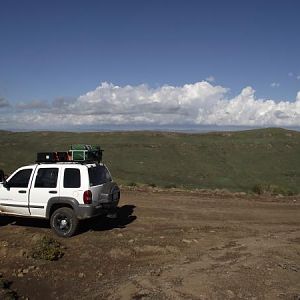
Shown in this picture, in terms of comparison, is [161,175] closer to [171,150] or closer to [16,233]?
[171,150]

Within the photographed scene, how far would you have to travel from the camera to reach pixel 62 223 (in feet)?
40.2

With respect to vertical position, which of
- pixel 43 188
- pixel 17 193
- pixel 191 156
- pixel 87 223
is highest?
pixel 43 188

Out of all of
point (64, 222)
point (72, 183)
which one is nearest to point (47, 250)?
point (64, 222)

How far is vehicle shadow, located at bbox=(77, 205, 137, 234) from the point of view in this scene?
13.3 meters

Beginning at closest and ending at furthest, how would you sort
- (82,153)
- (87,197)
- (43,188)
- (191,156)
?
(87,197) < (43,188) < (82,153) < (191,156)

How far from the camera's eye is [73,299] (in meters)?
8.27

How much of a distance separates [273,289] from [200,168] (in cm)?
4478

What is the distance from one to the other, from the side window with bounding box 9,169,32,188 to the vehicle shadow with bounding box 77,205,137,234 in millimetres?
2061

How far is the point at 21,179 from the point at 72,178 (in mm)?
1687

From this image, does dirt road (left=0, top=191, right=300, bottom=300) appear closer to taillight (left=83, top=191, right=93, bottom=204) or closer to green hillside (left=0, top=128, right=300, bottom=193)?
taillight (left=83, top=191, right=93, bottom=204)

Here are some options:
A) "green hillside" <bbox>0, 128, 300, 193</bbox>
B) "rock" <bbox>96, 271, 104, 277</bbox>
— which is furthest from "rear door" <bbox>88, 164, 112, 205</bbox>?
"green hillside" <bbox>0, 128, 300, 193</bbox>

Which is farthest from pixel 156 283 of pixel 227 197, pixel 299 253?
pixel 227 197

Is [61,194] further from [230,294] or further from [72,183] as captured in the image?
[230,294]

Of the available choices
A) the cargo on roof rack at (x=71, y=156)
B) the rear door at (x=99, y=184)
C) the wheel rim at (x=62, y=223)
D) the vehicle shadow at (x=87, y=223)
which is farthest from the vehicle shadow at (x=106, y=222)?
the cargo on roof rack at (x=71, y=156)
